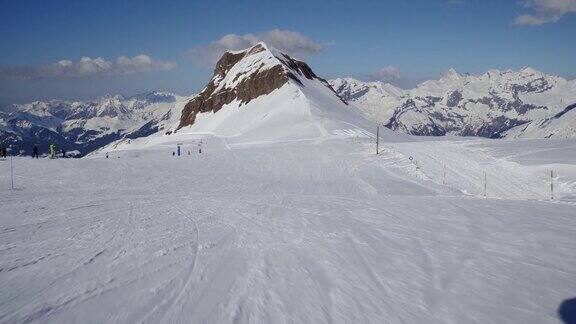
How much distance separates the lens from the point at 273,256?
37.8ft

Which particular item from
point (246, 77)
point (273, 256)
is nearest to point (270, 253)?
point (273, 256)

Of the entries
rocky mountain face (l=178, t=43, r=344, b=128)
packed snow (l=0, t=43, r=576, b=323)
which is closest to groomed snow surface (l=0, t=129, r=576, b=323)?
packed snow (l=0, t=43, r=576, b=323)

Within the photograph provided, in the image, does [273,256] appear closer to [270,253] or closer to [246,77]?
[270,253]

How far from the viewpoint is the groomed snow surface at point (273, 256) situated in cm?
833

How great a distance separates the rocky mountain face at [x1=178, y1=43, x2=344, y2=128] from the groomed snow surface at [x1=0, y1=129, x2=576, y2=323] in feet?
305

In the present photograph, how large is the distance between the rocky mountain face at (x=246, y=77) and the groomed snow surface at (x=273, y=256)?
305 ft

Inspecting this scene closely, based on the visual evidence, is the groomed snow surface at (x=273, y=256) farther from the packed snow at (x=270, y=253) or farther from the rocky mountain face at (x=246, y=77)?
the rocky mountain face at (x=246, y=77)

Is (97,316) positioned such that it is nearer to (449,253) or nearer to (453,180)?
(449,253)

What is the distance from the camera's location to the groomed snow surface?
833 centimetres

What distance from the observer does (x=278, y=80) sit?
113750mm

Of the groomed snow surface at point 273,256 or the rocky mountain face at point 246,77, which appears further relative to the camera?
the rocky mountain face at point 246,77

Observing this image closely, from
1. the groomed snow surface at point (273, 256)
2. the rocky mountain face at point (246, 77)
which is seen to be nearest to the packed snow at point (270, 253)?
the groomed snow surface at point (273, 256)

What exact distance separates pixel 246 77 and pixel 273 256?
11817 cm

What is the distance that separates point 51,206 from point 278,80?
9865 cm
